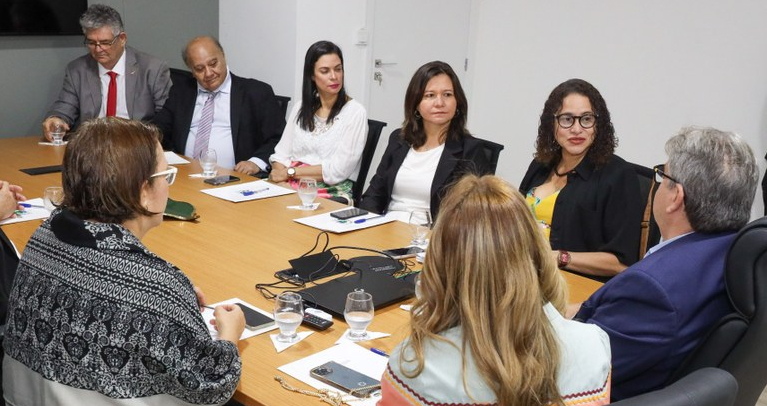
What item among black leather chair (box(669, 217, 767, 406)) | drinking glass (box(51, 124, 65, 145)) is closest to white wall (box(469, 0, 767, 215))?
drinking glass (box(51, 124, 65, 145))

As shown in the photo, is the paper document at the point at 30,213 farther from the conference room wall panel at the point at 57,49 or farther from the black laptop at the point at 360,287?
the conference room wall panel at the point at 57,49

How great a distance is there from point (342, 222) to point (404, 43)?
9.90 feet

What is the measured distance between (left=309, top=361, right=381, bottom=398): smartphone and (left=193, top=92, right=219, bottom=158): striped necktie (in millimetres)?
2863

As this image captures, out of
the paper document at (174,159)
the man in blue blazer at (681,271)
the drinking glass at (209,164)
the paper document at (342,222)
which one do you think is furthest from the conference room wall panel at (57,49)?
the man in blue blazer at (681,271)

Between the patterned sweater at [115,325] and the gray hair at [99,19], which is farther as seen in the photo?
the gray hair at [99,19]

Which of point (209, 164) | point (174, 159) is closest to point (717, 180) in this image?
point (209, 164)

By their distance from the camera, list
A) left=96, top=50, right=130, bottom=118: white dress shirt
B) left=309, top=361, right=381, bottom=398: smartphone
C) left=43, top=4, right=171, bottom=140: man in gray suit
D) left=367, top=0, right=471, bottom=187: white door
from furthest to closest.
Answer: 1. left=367, top=0, right=471, bottom=187: white door
2. left=96, top=50, right=130, bottom=118: white dress shirt
3. left=43, top=4, right=171, bottom=140: man in gray suit
4. left=309, top=361, right=381, bottom=398: smartphone

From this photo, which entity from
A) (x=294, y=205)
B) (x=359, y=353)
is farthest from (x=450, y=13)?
(x=359, y=353)

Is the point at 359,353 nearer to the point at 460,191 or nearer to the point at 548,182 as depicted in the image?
the point at 460,191

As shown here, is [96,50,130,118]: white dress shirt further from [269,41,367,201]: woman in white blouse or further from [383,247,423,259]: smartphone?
[383,247,423,259]: smartphone

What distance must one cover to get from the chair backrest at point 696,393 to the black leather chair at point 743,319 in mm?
382

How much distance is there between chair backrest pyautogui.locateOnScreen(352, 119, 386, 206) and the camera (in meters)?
4.01

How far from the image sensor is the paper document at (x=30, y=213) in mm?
2852

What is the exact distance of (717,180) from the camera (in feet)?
6.00
